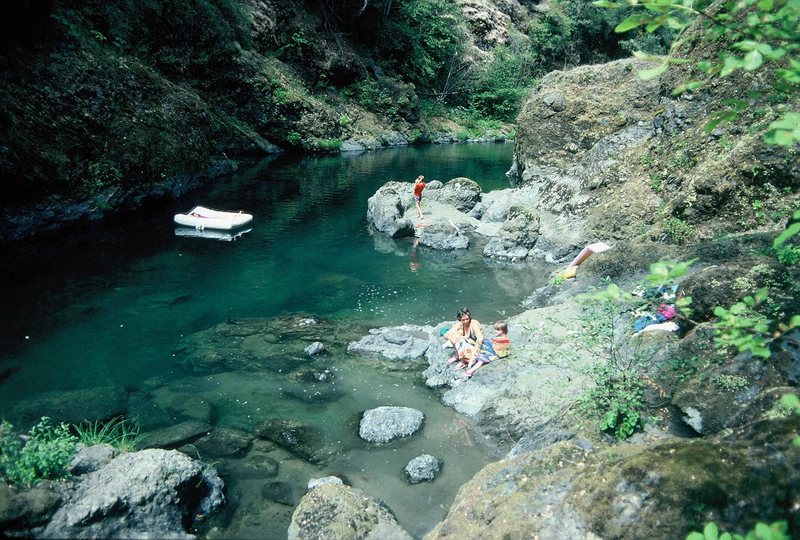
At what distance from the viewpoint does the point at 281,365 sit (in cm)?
1007

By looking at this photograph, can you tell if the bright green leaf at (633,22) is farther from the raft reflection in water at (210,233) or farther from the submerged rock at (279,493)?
the raft reflection in water at (210,233)

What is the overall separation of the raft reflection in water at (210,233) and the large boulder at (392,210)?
5.16 meters

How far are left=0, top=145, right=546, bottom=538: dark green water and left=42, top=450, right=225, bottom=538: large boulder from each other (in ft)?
1.69

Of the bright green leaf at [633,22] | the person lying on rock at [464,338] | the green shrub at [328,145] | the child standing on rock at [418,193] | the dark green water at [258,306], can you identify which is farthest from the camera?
the green shrub at [328,145]

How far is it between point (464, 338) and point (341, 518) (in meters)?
4.92

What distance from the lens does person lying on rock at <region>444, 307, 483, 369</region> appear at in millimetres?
9797

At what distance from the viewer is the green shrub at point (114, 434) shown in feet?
23.1

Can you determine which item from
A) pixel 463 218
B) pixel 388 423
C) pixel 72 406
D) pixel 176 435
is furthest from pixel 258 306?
pixel 463 218

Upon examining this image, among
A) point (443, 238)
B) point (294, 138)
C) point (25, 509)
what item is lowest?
point (294, 138)

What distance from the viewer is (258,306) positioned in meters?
13.0

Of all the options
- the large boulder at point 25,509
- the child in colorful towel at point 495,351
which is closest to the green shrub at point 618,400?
the child in colorful towel at point 495,351

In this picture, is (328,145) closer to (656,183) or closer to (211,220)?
(211,220)

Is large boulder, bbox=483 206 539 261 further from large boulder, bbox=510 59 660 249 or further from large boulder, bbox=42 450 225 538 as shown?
large boulder, bbox=42 450 225 538

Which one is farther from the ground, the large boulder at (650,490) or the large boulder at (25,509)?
the large boulder at (650,490)
